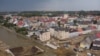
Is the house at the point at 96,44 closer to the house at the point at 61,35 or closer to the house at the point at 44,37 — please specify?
the house at the point at 61,35

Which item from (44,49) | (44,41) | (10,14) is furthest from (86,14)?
(44,49)

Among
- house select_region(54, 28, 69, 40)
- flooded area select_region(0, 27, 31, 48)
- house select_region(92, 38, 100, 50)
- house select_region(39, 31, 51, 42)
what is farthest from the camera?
house select_region(54, 28, 69, 40)

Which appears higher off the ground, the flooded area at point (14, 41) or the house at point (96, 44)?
the house at point (96, 44)

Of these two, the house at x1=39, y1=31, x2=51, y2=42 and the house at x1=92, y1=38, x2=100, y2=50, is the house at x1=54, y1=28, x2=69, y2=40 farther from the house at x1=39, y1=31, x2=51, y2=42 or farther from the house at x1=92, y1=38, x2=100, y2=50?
the house at x1=92, y1=38, x2=100, y2=50

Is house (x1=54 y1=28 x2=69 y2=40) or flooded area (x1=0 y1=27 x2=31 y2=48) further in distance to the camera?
house (x1=54 y1=28 x2=69 y2=40)

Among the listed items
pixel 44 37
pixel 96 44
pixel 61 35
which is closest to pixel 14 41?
pixel 44 37

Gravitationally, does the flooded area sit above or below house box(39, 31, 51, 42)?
below

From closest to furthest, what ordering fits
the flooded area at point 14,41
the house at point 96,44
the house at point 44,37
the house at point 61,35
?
the house at point 96,44 → the flooded area at point 14,41 → the house at point 44,37 → the house at point 61,35

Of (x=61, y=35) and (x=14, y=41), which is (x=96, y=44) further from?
(x=14, y=41)

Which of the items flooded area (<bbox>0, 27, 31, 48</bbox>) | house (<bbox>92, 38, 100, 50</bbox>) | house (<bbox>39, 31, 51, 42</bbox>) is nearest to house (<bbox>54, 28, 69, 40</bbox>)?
house (<bbox>39, 31, 51, 42</bbox>)

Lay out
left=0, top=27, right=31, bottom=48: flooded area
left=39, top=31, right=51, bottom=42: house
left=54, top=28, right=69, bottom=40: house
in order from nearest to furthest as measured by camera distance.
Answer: left=0, top=27, right=31, bottom=48: flooded area → left=39, top=31, right=51, bottom=42: house → left=54, top=28, right=69, bottom=40: house

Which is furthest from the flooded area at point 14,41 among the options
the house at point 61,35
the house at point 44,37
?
the house at point 61,35
